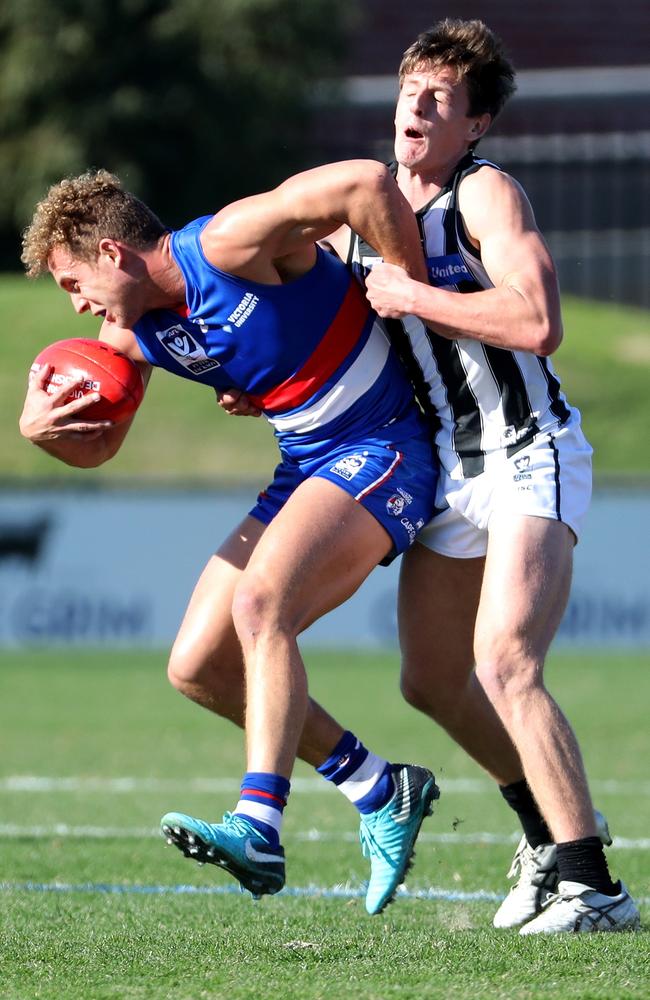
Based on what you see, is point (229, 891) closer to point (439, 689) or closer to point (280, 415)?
point (439, 689)

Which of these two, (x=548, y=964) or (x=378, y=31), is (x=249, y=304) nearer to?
(x=548, y=964)

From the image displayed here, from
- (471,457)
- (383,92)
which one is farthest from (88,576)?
(383,92)

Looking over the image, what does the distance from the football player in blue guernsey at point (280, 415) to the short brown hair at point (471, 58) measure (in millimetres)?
527

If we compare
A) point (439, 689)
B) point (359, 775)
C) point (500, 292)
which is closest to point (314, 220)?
point (500, 292)

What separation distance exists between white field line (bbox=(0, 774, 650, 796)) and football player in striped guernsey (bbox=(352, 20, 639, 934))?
3712 mm

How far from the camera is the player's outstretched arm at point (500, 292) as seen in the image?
4586mm

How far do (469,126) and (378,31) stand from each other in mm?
33271

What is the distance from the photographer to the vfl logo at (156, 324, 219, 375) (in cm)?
498

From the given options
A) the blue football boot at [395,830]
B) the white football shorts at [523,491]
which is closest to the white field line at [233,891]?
the blue football boot at [395,830]

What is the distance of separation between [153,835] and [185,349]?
2987mm

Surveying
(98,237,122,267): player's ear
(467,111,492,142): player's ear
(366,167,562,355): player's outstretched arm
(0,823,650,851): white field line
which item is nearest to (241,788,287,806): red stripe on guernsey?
(366,167,562,355): player's outstretched arm

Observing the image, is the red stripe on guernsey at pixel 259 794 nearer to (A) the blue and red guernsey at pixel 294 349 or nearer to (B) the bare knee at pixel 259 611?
(B) the bare knee at pixel 259 611

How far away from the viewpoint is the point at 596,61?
36781 mm

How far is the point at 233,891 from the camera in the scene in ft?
19.3
